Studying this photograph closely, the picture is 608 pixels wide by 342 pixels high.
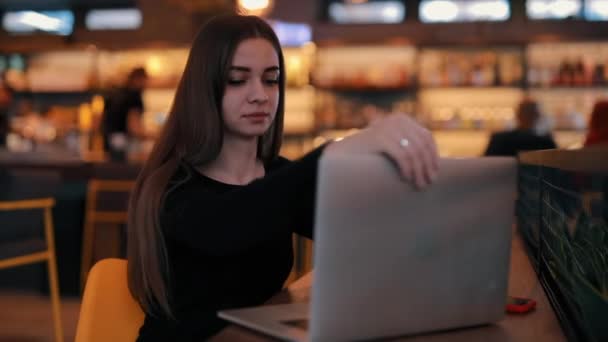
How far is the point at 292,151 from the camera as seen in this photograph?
20.1 feet

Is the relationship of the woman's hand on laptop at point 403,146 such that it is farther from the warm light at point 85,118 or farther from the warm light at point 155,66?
the warm light at point 85,118

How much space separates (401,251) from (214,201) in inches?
11.7

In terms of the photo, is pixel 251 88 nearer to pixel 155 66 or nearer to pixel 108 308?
pixel 108 308

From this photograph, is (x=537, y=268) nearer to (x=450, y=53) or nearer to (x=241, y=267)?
(x=241, y=267)

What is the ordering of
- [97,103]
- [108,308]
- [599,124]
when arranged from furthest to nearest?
[97,103]
[599,124]
[108,308]

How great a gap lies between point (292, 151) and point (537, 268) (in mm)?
4712

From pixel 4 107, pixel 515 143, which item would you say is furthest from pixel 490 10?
pixel 4 107

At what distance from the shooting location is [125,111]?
19.1 ft

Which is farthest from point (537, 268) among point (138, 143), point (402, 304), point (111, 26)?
point (111, 26)

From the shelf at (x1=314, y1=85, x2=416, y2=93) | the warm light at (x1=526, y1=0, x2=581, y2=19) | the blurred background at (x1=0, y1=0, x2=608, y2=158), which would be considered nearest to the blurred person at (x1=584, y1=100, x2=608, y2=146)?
the blurred background at (x1=0, y1=0, x2=608, y2=158)

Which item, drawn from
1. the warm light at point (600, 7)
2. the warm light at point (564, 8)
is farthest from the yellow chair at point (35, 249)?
the warm light at point (600, 7)

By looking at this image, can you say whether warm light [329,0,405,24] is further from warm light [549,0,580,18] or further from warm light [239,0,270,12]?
warm light [549,0,580,18]

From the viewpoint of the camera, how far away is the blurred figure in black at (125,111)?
5.76m

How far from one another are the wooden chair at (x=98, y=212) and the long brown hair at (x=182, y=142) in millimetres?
3769
